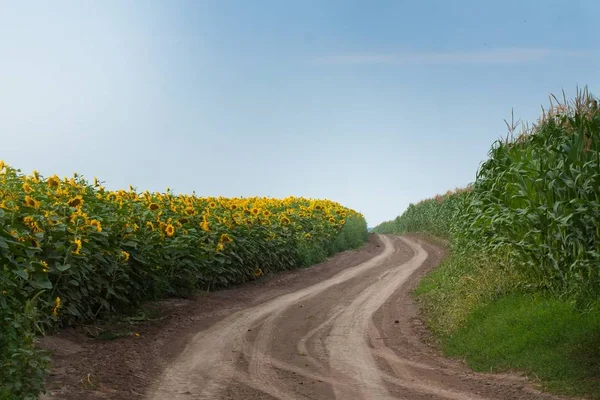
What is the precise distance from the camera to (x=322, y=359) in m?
10.1

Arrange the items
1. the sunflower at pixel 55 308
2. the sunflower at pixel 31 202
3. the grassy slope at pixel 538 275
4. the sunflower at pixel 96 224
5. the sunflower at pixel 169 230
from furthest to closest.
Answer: the sunflower at pixel 169 230
the sunflower at pixel 96 224
the sunflower at pixel 31 202
the sunflower at pixel 55 308
the grassy slope at pixel 538 275

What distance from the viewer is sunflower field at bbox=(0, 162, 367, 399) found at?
7.79 m

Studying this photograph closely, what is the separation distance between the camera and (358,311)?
14203 millimetres

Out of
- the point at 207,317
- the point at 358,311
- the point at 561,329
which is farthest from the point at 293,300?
the point at 561,329

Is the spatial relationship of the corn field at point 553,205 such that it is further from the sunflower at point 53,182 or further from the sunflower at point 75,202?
the sunflower at point 53,182

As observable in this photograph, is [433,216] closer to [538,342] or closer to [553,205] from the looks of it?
[553,205]

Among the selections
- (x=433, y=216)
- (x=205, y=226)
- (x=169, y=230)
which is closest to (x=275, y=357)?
(x=169, y=230)

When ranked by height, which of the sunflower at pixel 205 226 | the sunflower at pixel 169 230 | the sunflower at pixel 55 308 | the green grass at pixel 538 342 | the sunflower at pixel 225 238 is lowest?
the green grass at pixel 538 342

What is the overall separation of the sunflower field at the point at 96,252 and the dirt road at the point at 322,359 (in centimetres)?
172

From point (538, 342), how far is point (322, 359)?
326 centimetres

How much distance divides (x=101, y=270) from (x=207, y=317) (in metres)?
2.52

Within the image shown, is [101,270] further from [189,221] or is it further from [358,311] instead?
[358,311]

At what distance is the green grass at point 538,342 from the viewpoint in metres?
8.87

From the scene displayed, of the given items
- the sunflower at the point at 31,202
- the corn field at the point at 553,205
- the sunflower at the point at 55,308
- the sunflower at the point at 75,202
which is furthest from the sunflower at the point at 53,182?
the corn field at the point at 553,205
